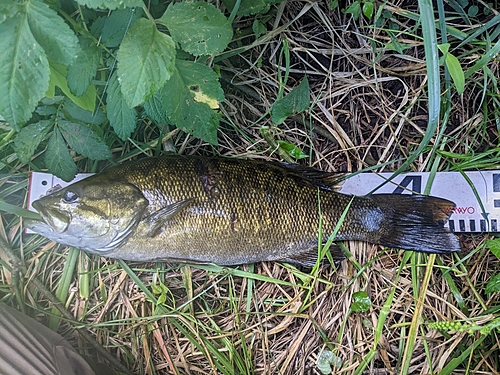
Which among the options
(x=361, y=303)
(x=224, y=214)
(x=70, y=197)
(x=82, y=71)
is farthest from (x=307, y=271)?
(x=82, y=71)

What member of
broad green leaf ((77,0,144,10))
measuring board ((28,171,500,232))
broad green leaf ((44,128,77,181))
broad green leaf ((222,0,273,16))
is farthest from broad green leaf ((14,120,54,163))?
broad green leaf ((222,0,273,16))

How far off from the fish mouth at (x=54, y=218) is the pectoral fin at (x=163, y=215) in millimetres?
415

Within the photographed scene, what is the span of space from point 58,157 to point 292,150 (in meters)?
1.32

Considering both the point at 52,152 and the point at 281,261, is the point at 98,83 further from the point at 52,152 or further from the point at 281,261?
the point at 281,261

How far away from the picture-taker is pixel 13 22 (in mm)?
1416

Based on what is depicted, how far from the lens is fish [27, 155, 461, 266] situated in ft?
7.37

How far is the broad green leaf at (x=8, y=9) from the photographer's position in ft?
4.62

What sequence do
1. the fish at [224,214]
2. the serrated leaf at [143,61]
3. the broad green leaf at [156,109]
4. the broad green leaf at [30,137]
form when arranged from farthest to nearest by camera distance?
the fish at [224,214]
the broad green leaf at [30,137]
the broad green leaf at [156,109]
the serrated leaf at [143,61]

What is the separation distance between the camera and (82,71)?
1.81 metres

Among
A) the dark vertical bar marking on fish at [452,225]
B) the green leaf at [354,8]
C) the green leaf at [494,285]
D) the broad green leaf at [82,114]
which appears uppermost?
the green leaf at [354,8]

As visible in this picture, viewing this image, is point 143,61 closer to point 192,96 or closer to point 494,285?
point 192,96

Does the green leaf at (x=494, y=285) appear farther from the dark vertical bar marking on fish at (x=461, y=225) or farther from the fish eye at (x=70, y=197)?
the fish eye at (x=70, y=197)

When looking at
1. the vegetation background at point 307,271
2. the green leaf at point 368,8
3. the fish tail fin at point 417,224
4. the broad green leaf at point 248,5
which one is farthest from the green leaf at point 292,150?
the green leaf at point 368,8

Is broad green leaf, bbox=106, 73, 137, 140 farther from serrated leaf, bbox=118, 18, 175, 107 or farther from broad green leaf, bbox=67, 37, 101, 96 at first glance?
serrated leaf, bbox=118, 18, 175, 107
